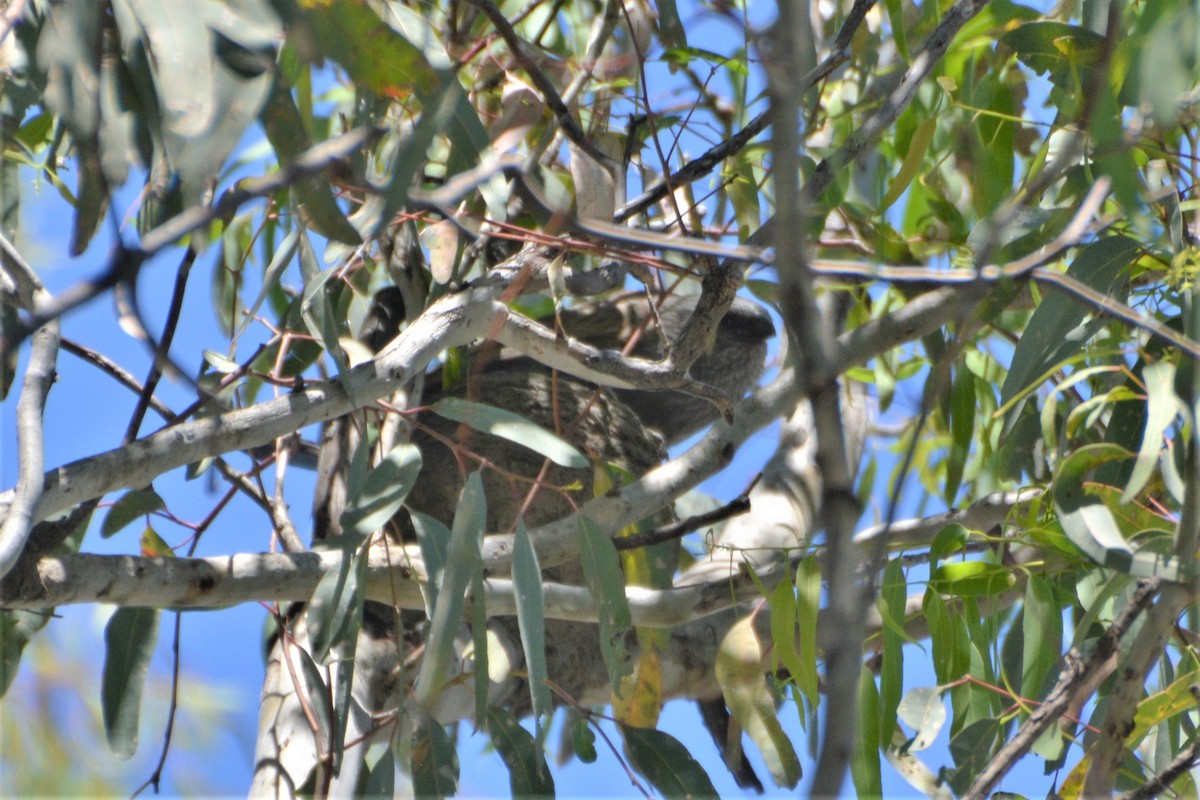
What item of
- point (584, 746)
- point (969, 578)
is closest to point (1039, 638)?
point (969, 578)

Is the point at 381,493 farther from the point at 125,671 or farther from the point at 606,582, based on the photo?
the point at 125,671

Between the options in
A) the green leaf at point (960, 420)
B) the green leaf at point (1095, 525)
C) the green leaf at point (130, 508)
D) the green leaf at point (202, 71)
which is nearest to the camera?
the green leaf at point (202, 71)

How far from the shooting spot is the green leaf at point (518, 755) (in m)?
1.44

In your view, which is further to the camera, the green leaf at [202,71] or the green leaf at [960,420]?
the green leaf at [960,420]

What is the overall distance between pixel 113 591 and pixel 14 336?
2.10 ft

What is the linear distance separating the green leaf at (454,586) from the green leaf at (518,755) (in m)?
0.20

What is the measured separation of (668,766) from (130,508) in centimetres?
82

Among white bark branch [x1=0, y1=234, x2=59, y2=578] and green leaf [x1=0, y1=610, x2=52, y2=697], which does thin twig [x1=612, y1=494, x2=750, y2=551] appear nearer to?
white bark branch [x1=0, y1=234, x2=59, y2=578]

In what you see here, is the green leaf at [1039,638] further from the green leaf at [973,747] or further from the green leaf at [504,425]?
the green leaf at [504,425]

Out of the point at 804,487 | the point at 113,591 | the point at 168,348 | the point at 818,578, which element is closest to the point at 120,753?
the point at 113,591

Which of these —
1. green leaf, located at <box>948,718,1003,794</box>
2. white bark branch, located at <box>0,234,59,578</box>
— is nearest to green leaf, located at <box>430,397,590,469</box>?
white bark branch, located at <box>0,234,59,578</box>

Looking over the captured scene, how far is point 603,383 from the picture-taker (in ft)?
5.53

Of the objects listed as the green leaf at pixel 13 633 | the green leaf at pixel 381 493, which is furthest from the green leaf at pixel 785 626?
the green leaf at pixel 13 633

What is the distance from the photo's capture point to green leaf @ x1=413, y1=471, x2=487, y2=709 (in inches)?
47.6
